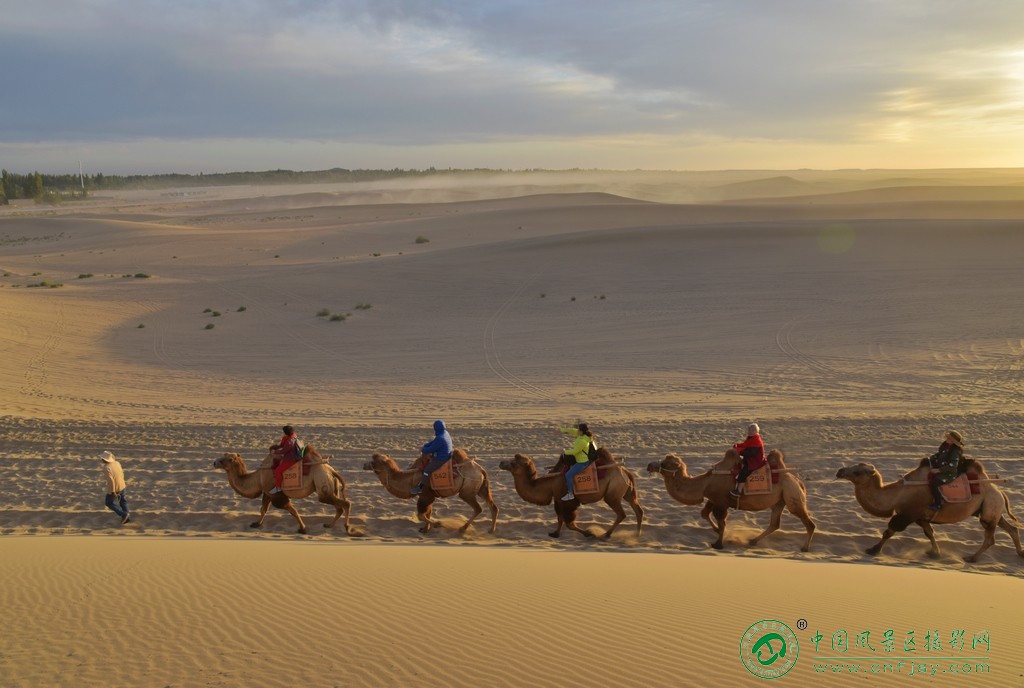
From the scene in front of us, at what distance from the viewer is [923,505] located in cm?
991

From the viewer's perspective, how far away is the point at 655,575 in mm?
8648

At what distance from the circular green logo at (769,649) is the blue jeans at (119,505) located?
29.9 feet

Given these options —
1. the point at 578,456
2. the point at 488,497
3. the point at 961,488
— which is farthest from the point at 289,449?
the point at 961,488

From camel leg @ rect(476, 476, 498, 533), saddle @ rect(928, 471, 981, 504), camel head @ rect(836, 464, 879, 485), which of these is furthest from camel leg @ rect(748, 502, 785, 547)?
camel leg @ rect(476, 476, 498, 533)

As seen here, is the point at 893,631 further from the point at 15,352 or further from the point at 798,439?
the point at 15,352

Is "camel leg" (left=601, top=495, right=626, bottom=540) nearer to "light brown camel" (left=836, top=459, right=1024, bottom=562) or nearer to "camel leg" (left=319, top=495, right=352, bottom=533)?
"light brown camel" (left=836, top=459, right=1024, bottom=562)

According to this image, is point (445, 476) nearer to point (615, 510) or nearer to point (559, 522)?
point (559, 522)

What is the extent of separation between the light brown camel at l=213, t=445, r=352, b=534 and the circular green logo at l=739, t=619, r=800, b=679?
252 inches

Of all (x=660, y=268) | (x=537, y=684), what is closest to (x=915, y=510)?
(x=537, y=684)

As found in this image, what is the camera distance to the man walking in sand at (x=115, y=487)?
37.0ft

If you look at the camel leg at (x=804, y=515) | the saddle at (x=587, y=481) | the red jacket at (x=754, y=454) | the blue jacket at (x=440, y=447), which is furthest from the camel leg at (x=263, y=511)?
the camel leg at (x=804, y=515)

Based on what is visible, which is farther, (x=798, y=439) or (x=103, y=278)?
(x=103, y=278)

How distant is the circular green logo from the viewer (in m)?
6.05

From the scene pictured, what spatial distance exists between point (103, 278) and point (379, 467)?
117 feet
